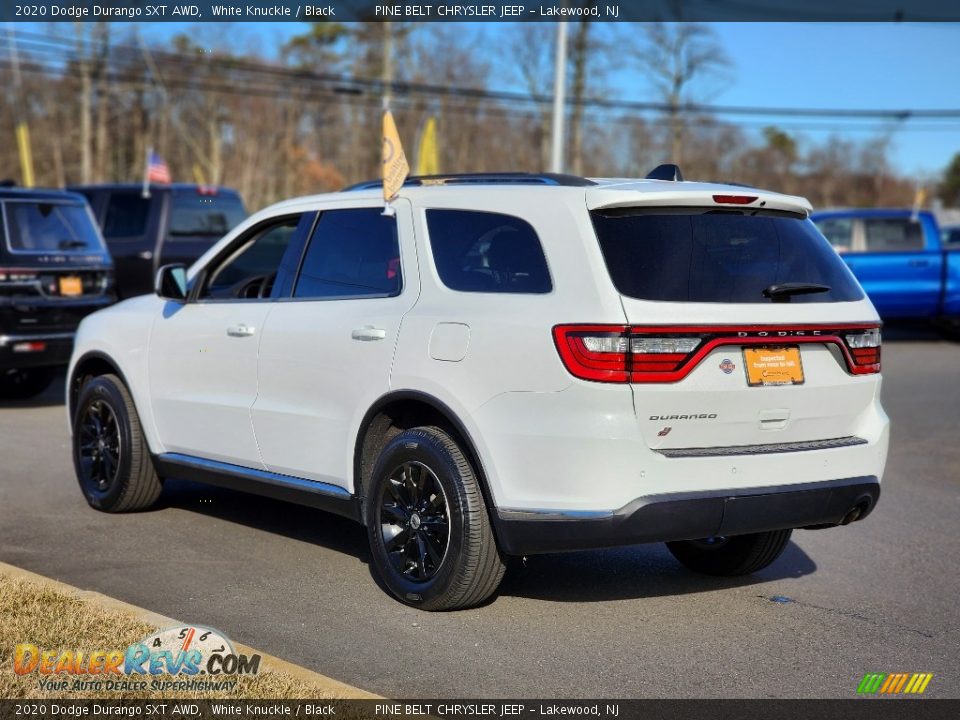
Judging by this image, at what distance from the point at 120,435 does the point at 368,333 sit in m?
2.37

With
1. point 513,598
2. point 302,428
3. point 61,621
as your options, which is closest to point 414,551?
point 513,598

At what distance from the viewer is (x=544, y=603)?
5.62 meters

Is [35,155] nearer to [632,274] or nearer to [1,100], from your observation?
[1,100]

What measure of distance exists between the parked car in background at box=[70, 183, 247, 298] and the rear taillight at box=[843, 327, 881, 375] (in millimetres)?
12368

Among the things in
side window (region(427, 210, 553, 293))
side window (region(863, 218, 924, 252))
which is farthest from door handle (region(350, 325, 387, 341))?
side window (region(863, 218, 924, 252))

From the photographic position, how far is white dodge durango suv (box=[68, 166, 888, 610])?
4836mm

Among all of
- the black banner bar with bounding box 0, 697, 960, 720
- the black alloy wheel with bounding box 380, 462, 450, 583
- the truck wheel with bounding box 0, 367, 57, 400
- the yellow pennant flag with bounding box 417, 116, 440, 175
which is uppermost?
the yellow pennant flag with bounding box 417, 116, 440, 175

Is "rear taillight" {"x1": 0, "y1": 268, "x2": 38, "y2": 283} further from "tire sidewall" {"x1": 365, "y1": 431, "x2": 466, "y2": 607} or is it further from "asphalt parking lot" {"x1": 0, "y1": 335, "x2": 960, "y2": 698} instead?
"tire sidewall" {"x1": 365, "y1": 431, "x2": 466, "y2": 607}

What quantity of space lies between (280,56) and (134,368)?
181 ft

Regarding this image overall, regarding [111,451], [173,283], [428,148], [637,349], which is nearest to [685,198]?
[637,349]

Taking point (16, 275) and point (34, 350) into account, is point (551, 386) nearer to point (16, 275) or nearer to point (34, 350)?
point (34, 350)

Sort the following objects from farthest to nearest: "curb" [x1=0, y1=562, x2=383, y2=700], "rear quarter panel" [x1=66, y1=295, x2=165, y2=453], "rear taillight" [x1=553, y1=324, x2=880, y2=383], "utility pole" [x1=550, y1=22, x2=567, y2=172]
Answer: "utility pole" [x1=550, y1=22, x2=567, y2=172] → "rear quarter panel" [x1=66, y1=295, x2=165, y2=453] → "rear taillight" [x1=553, y1=324, x2=880, y2=383] → "curb" [x1=0, y1=562, x2=383, y2=700]

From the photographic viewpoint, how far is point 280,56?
197 ft

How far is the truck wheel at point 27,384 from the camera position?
42.9ft
